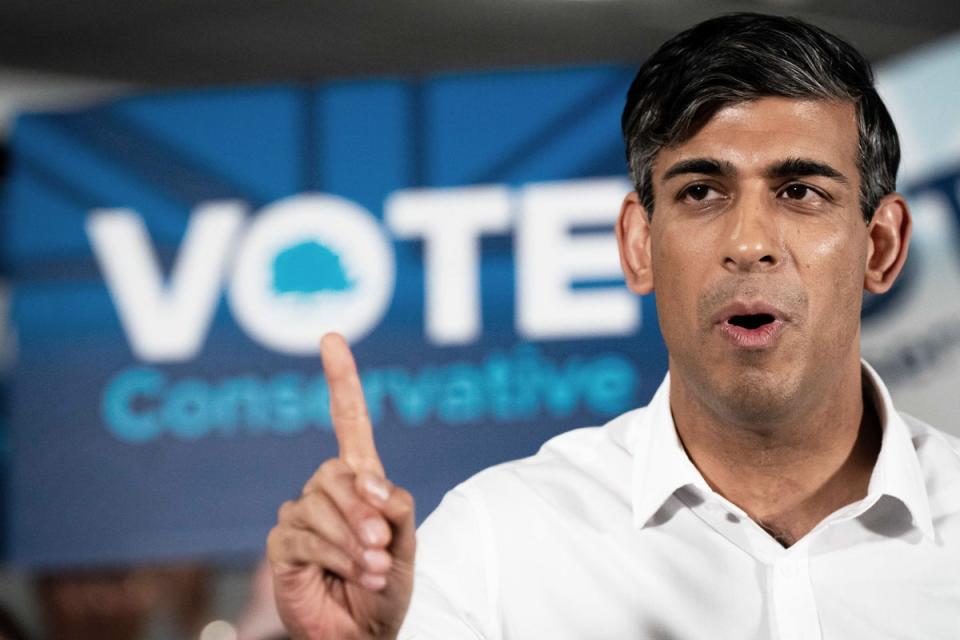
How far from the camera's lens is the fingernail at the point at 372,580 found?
113cm

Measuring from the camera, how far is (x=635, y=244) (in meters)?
1.77

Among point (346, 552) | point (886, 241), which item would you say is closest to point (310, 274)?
point (886, 241)

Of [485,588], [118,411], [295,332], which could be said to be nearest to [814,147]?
[485,588]

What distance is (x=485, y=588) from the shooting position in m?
1.53

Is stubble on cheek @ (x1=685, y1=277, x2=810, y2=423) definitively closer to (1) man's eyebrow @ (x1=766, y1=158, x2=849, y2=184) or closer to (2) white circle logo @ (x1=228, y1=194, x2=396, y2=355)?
(1) man's eyebrow @ (x1=766, y1=158, x2=849, y2=184)

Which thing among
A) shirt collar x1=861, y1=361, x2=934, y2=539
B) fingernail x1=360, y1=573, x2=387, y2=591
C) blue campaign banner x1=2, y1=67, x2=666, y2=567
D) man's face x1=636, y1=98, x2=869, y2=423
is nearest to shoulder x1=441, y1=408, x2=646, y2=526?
man's face x1=636, y1=98, x2=869, y2=423

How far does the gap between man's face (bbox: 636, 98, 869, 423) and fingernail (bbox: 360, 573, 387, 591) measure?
21.6 inches

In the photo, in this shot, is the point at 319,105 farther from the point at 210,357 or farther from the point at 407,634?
the point at 407,634

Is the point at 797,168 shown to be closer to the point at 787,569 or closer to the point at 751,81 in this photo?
the point at 751,81

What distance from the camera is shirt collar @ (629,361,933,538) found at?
4.91 feet

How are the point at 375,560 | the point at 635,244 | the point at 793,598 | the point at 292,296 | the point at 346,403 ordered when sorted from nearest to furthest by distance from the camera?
the point at 375,560, the point at 346,403, the point at 793,598, the point at 635,244, the point at 292,296

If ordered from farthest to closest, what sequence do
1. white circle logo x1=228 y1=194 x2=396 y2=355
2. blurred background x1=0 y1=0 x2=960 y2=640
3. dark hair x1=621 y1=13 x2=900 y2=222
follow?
1. white circle logo x1=228 y1=194 x2=396 y2=355
2. blurred background x1=0 y1=0 x2=960 y2=640
3. dark hair x1=621 y1=13 x2=900 y2=222

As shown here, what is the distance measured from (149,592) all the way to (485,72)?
1.92 metres

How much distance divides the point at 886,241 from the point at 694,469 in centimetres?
42
